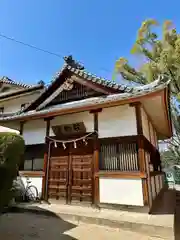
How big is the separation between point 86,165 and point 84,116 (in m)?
1.95

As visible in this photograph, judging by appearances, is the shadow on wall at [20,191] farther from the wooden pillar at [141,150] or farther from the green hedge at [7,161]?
the wooden pillar at [141,150]

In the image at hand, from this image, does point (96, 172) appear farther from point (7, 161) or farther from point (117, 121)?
point (7, 161)

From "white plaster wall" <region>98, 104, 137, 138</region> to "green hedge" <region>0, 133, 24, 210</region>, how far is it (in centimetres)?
356

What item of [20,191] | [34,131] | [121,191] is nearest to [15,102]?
[34,131]

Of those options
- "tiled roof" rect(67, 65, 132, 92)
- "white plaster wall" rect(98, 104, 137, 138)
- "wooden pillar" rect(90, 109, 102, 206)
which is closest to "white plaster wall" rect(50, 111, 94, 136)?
"wooden pillar" rect(90, 109, 102, 206)

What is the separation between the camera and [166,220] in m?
4.71

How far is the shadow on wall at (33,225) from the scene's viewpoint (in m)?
4.13

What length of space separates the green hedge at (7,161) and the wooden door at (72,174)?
3280 mm

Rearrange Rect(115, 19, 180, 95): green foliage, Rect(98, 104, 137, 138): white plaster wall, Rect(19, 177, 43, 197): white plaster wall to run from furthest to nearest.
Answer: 1. Rect(115, 19, 180, 95): green foliage
2. Rect(19, 177, 43, 197): white plaster wall
3. Rect(98, 104, 137, 138): white plaster wall

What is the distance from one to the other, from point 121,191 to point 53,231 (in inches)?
95.4

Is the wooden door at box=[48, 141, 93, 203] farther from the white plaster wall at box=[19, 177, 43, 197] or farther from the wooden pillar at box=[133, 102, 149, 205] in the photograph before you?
the wooden pillar at box=[133, 102, 149, 205]

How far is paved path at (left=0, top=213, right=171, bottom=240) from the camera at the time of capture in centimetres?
409

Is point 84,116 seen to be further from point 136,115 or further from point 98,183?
point 98,183

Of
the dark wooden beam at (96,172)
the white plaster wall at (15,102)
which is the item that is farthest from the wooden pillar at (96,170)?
the white plaster wall at (15,102)
